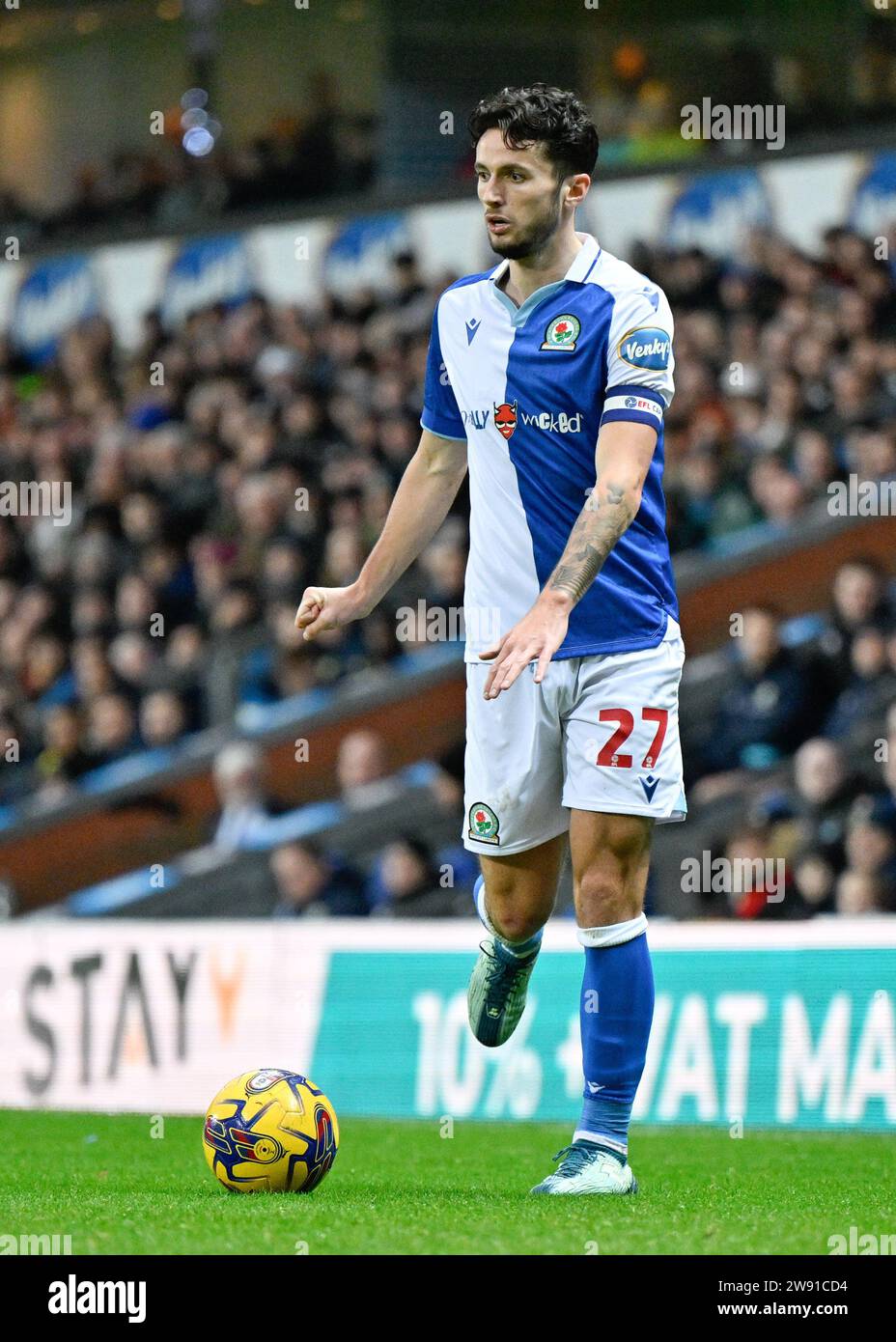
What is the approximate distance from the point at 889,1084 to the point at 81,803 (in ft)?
25.1

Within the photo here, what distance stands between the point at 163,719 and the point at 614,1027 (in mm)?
9416

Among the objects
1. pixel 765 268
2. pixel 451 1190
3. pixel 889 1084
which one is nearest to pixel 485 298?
pixel 451 1190

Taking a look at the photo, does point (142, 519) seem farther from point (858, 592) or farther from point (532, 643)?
point (532, 643)

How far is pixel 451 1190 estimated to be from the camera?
17.4 feet

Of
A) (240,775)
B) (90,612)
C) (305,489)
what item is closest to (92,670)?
(90,612)

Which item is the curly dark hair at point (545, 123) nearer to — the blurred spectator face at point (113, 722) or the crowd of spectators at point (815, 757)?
the crowd of spectators at point (815, 757)

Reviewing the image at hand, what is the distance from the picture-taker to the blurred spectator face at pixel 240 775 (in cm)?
1298

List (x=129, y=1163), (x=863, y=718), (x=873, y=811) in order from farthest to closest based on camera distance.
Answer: (x=863, y=718), (x=873, y=811), (x=129, y=1163)

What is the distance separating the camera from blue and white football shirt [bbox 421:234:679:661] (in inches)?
200

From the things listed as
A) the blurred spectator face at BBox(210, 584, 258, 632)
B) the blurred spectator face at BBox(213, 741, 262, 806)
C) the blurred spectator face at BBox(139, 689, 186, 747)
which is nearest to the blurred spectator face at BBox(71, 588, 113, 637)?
the blurred spectator face at BBox(139, 689, 186, 747)

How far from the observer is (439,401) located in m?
5.61

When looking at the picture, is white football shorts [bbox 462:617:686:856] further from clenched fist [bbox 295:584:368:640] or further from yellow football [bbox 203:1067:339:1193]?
yellow football [bbox 203:1067:339:1193]

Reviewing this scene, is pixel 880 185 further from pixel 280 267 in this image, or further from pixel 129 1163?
pixel 129 1163

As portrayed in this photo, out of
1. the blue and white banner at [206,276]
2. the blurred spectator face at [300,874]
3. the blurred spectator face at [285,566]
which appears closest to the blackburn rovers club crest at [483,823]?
the blurred spectator face at [300,874]
